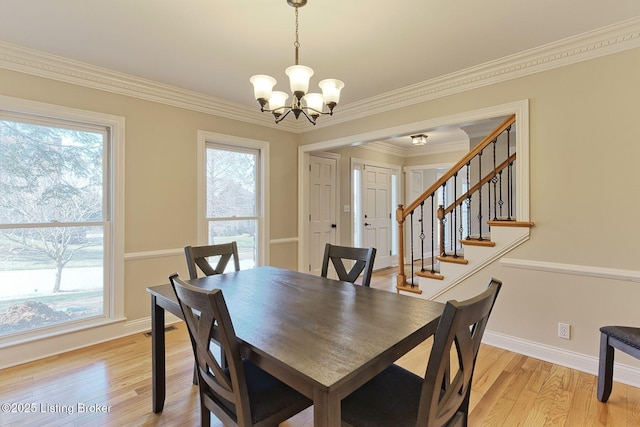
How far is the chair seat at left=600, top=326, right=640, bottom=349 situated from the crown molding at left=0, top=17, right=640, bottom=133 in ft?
6.23

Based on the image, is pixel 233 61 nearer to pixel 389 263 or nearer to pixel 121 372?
pixel 121 372

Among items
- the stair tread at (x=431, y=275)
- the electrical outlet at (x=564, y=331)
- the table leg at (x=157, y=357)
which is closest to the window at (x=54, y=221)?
the table leg at (x=157, y=357)

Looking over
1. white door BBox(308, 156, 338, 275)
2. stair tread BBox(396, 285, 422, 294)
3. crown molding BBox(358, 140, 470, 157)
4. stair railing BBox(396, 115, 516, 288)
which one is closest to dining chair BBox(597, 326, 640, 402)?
stair railing BBox(396, 115, 516, 288)

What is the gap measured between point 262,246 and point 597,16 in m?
3.74

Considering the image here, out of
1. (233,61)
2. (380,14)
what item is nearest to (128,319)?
(233,61)

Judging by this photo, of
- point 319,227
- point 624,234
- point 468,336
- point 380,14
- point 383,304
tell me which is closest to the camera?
point 468,336

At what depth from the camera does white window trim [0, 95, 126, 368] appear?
8.27 ft

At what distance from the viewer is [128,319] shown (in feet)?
10.2

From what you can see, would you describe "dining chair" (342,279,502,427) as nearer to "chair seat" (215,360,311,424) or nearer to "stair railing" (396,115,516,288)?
"chair seat" (215,360,311,424)

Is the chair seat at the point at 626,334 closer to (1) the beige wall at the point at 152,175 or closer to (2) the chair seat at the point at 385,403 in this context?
(2) the chair seat at the point at 385,403

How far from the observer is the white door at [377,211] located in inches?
228

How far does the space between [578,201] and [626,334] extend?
0.96 metres

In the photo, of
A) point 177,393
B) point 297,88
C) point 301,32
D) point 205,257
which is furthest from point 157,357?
point 301,32

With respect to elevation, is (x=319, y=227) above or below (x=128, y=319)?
above
